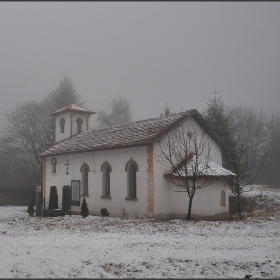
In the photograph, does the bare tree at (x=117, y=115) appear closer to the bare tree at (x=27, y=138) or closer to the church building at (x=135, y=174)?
the bare tree at (x=27, y=138)

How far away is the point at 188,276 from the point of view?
7.55 m

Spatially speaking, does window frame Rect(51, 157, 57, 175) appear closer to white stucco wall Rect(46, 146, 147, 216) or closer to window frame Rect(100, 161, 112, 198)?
white stucco wall Rect(46, 146, 147, 216)

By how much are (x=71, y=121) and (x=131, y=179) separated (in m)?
12.7

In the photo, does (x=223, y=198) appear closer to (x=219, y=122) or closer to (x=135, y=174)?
(x=135, y=174)

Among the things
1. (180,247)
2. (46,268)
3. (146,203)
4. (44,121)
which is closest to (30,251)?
(46,268)

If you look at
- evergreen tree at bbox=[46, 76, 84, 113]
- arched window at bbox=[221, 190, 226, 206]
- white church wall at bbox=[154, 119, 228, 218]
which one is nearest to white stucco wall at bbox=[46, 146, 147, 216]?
white church wall at bbox=[154, 119, 228, 218]

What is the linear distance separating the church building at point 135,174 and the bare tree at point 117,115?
86.3 feet

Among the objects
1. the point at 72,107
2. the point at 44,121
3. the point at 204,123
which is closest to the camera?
the point at 204,123

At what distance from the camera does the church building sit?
19.7 metres

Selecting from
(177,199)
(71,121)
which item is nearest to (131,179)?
(177,199)

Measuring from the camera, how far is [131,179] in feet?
69.3

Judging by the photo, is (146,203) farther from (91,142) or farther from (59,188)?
(59,188)

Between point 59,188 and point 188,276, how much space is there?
68.6 ft

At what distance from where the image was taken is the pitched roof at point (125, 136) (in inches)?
795
